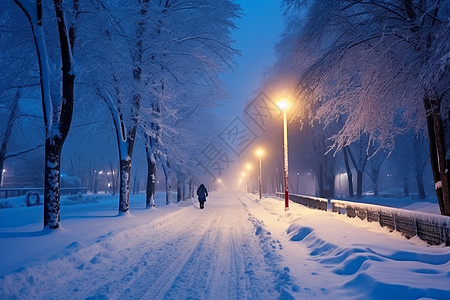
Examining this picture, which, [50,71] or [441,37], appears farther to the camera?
[50,71]

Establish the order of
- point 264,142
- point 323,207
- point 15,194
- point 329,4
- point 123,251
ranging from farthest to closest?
point 264,142 < point 15,194 < point 323,207 < point 329,4 < point 123,251

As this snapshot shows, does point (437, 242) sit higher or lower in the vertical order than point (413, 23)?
lower

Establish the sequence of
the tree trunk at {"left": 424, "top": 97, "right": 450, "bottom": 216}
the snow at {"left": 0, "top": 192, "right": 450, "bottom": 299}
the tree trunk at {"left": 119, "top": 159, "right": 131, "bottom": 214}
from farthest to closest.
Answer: the tree trunk at {"left": 119, "top": 159, "right": 131, "bottom": 214} < the tree trunk at {"left": 424, "top": 97, "right": 450, "bottom": 216} < the snow at {"left": 0, "top": 192, "right": 450, "bottom": 299}

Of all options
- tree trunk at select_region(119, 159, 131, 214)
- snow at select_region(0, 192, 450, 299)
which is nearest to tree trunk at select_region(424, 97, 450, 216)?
snow at select_region(0, 192, 450, 299)

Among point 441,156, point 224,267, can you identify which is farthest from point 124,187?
point 441,156

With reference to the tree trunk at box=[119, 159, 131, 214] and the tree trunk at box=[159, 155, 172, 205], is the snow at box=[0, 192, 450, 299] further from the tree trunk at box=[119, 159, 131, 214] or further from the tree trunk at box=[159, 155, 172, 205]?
the tree trunk at box=[159, 155, 172, 205]

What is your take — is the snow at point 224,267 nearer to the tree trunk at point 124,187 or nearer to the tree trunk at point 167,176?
the tree trunk at point 124,187

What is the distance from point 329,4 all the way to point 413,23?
2.27m

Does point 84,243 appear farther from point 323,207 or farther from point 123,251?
point 323,207

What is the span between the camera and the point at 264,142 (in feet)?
130

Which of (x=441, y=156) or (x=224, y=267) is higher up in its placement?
(x=441, y=156)

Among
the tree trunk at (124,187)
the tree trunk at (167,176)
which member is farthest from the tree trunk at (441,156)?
the tree trunk at (167,176)

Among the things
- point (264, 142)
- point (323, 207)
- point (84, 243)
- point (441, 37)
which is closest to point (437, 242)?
point (441, 37)

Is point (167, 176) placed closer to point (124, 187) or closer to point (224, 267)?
point (124, 187)
